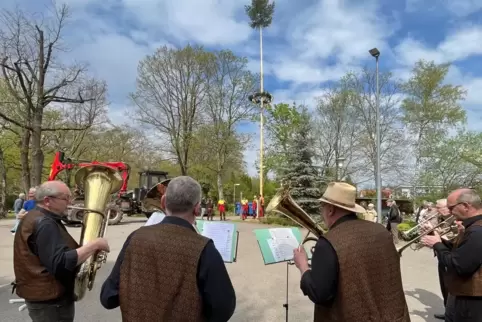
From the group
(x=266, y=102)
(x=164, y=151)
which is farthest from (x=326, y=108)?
(x=164, y=151)

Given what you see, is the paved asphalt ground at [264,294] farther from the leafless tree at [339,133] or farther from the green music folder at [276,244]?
the leafless tree at [339,133]

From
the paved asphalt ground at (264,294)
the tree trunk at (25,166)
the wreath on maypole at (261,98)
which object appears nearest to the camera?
the paved asphalt ground at (264,294)

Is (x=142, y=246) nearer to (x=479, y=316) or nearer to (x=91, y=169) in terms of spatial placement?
(x=91, y=169)

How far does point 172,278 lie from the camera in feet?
6.44

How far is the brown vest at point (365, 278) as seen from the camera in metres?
2.27

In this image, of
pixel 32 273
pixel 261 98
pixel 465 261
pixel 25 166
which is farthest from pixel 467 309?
pixel 261 98

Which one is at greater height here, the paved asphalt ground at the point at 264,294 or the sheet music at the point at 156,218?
the sheet music at the point at 156,218

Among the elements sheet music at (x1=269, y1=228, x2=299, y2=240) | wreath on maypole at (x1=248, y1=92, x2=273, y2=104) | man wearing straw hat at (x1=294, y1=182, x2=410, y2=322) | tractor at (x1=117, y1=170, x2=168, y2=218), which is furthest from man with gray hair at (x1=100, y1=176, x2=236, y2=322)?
wreath on maypole at (x1=248, y1=92, x2=273, y2=104)

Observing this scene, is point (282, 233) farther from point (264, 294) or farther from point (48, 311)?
point (264, 294)

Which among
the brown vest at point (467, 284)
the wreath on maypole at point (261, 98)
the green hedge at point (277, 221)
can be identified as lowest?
the green hedge at point (277, 221)

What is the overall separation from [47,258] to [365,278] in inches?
83.2

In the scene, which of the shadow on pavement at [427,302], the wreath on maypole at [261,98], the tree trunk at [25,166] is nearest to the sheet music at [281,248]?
the shadow on pavement at [427,302]

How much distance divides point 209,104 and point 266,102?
4.83 meters

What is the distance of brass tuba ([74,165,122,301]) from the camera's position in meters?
2.86
